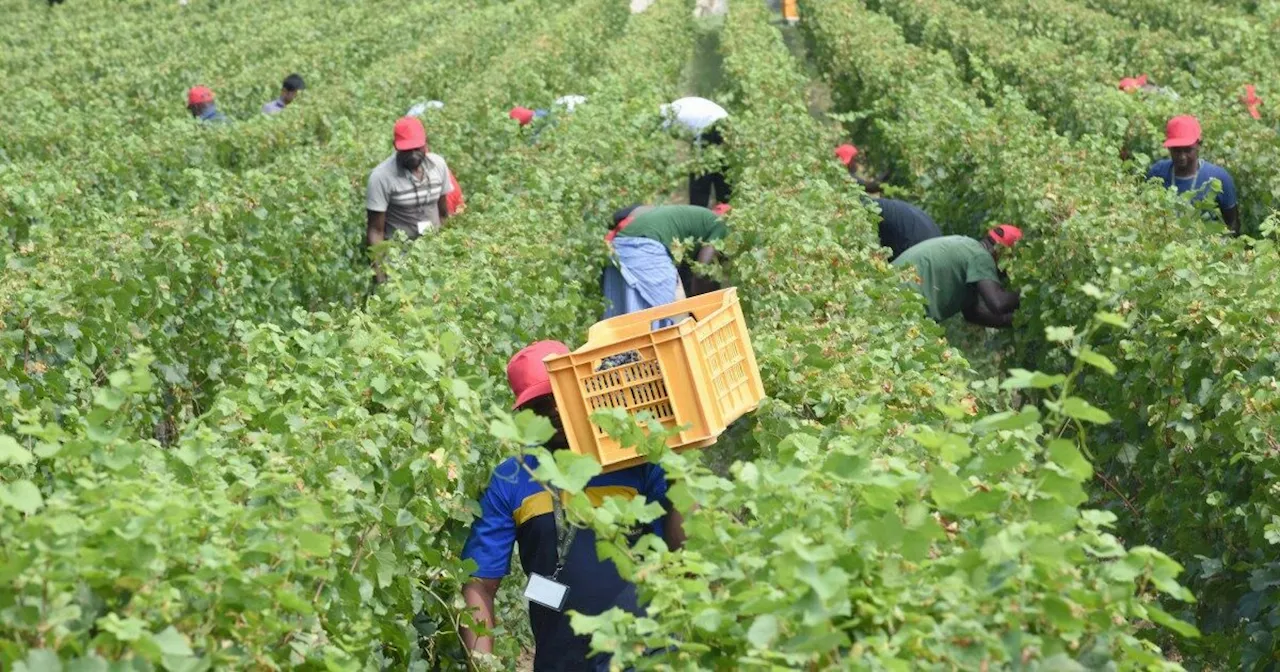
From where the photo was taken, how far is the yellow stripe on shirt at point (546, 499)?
4461 mm

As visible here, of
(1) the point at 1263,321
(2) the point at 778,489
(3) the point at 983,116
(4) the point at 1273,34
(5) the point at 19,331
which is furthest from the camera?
(4) the point at 1273,34

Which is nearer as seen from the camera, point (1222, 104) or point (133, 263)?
point (133, 263)

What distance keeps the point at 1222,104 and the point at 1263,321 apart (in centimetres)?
665

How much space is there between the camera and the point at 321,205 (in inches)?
384

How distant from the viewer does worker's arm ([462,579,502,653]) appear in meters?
4.53

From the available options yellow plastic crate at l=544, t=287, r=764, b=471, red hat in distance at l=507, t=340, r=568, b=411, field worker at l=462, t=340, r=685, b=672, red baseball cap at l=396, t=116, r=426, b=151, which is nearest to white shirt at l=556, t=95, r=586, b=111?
red baseball cap at l=396, t=116, r=426, b=151

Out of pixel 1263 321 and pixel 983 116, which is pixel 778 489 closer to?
pixel 1263 321

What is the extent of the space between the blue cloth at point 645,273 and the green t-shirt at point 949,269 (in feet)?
3.99

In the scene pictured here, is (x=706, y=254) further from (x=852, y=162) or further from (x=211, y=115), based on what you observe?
(x=211, y=115)

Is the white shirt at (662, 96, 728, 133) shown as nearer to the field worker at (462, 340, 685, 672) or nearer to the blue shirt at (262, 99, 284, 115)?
the blue shirt at (262, 99, 284, 115)

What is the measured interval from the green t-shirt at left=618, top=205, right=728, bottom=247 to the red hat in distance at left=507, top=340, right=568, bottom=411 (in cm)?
371

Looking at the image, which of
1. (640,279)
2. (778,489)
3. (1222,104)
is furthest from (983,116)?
(778,489)

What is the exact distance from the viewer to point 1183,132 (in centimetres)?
945

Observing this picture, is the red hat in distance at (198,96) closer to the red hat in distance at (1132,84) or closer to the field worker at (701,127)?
the field worker at (701,127)
